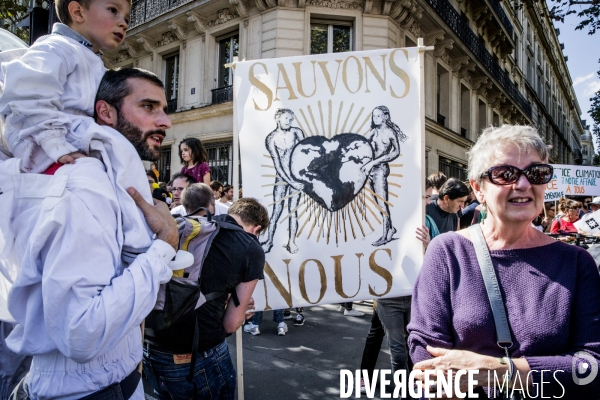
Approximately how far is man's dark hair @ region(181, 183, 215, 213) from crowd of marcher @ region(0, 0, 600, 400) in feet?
2.75

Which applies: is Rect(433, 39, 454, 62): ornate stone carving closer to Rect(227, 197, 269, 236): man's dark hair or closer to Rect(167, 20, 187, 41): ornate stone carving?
Rect(167, 20, 187, 41): ornate stone carving

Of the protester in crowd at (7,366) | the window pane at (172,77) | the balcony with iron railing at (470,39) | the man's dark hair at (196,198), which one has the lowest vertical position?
the protester in crowd at (7,366)

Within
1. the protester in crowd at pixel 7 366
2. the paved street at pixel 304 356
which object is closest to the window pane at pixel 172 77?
the paved street at pixel 304 356

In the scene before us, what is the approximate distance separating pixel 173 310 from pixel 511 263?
127 cm

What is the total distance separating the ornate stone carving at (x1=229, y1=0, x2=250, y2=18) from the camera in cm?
1239

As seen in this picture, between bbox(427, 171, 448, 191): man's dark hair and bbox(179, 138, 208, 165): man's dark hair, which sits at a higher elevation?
bbox(179, 138, 208, 165): man's dark hair

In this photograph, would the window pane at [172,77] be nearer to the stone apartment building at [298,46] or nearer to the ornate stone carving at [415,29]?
the stone apartment building at [298,46]

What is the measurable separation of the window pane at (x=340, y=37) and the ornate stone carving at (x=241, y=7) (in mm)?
2670

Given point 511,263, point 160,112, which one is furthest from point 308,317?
point 160,112

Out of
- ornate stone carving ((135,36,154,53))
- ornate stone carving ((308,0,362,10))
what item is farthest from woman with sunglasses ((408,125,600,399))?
ornate stone carving ((135,36,154,53))

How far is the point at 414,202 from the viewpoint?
10.2ft

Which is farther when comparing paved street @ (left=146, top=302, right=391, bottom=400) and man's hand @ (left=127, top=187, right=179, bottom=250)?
paved street @ (left=146, top=302, right=391, bottom=400)

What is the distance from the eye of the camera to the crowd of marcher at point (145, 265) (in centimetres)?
108

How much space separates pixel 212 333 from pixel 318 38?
11863 mm
